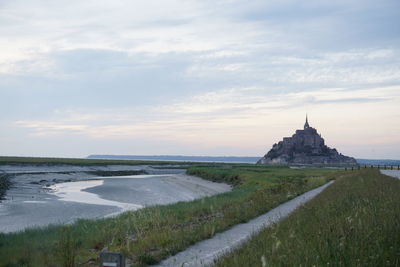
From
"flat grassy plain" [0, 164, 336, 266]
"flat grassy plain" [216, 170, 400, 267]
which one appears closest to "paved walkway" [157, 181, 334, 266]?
"flat grassy plain" [0, 164, 336, 266]

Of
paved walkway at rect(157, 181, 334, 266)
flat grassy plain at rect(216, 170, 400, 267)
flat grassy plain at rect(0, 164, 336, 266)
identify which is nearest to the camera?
flat grassy plain at rect(216, 170, 400, 267)

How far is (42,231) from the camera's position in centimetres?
1867

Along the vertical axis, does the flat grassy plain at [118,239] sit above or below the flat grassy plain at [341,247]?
below

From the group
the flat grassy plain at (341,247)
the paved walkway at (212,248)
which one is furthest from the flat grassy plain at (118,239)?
the flat grassy plain at (341,247)

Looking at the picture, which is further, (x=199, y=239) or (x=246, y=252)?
(x=199, y=239)

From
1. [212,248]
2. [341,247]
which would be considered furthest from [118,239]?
[341,247]

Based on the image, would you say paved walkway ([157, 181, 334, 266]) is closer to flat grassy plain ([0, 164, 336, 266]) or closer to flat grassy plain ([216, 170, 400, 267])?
flat grassy plain ([0, 164, 336, 266])

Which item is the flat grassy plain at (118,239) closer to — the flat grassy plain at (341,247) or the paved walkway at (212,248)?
the paved walkway at (212,248)

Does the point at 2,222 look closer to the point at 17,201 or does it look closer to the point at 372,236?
the point at 17,201

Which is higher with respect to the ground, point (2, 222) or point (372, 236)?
point (372, 236)

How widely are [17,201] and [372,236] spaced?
116 feet

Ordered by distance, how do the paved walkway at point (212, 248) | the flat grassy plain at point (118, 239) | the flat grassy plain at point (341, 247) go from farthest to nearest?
the flat grassy plain at point (118, 239) → the paved walkway at point (212, 248) → the flat grassy plain at point (341, 247)

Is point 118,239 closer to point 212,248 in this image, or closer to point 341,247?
point 212,248

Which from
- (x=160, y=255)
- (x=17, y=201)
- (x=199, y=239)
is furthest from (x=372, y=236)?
(x=17, y=201)
